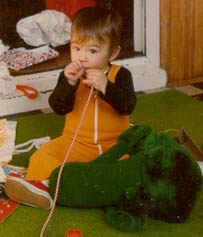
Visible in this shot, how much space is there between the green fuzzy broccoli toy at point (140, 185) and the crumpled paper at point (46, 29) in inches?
68.3

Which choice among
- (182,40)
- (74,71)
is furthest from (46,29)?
(74,71)

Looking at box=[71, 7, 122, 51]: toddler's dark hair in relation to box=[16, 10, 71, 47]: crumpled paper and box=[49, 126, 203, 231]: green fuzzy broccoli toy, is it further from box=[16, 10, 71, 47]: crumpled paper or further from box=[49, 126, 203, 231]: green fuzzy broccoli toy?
box=[16, 10, 71, 47]: crumpled paper

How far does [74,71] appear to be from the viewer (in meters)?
1.07

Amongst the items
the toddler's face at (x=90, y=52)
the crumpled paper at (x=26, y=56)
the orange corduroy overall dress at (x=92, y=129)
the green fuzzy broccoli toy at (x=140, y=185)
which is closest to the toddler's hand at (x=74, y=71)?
the toddler's face at (x=90, y=52)

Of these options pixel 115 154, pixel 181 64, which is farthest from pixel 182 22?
pixel 115 154

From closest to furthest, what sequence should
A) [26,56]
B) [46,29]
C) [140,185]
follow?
[140,185], [26,56], [46,29]

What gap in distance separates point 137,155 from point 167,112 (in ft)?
2.63

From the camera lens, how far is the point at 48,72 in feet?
6.60

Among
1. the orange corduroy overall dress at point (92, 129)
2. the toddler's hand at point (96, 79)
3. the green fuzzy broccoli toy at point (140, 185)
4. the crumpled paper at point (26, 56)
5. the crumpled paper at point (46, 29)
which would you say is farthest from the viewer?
the crumpled paper at point (46, 29)

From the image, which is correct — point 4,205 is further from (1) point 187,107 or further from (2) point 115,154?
(1) point 187,107

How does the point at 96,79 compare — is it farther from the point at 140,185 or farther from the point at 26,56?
the point at 26,56

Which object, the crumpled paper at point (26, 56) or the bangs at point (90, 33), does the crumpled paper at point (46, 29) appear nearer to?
the crumpled paper at point (26, 56)

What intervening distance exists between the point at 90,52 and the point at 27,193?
42 centimetres

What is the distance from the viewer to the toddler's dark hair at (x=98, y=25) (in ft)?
3.57
